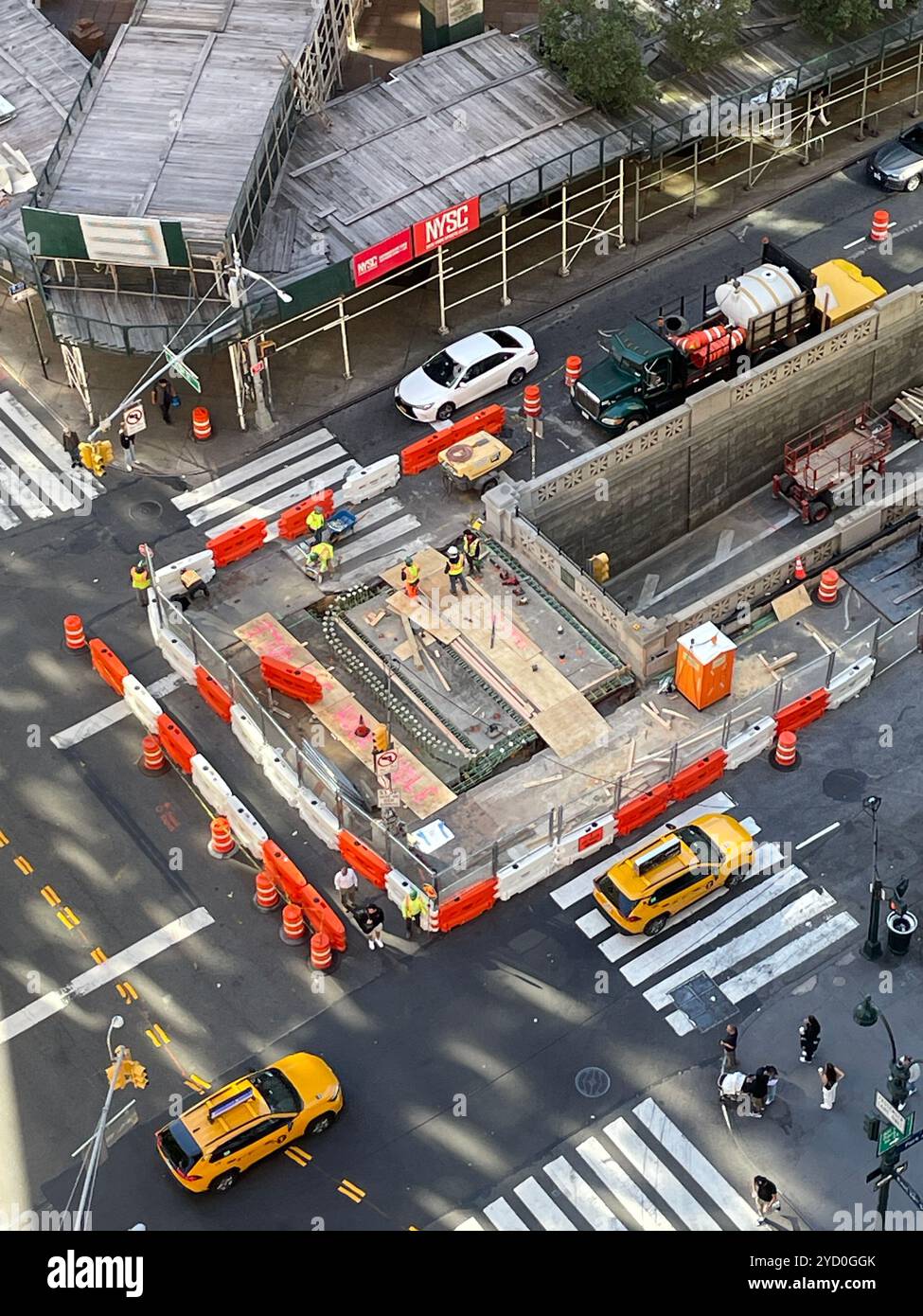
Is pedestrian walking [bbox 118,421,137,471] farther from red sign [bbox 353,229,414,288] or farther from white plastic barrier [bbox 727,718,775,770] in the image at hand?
white plastic barrier [bbox 727,718,775,770]

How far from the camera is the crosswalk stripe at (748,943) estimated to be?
1837 inches

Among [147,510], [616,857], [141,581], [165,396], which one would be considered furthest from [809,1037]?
[165,396]

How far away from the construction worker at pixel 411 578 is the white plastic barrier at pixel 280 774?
6.27 meters

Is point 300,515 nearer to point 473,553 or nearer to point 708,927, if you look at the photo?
point 473,553

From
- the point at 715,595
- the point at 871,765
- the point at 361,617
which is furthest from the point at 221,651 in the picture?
the point at 871,765

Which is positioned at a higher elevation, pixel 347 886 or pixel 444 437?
pixel 444 437

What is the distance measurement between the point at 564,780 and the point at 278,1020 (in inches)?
359

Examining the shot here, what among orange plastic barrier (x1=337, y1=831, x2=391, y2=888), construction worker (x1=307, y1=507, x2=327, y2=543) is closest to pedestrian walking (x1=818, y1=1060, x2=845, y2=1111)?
orange plastic barrier (x1=337, y1=831, x2=391, y2=888)

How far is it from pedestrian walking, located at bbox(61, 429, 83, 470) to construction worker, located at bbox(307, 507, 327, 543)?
7.89 meters

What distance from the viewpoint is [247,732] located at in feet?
168

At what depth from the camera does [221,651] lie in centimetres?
5356

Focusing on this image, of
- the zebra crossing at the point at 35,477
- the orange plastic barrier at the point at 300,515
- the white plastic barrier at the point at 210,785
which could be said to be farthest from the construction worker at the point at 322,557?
the zebra crossing at the point at 35,477

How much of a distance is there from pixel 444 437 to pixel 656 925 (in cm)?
1751

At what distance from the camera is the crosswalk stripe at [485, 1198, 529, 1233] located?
140 feet
